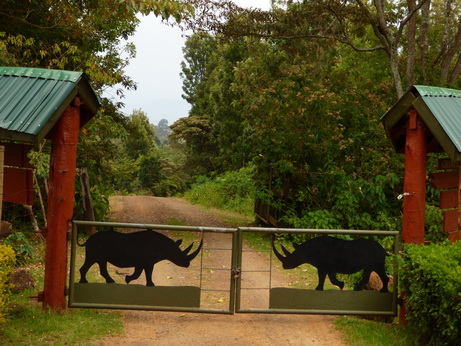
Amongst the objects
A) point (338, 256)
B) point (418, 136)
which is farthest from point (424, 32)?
point (338, 256)

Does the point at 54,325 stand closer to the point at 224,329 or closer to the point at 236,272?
the point at 224,329

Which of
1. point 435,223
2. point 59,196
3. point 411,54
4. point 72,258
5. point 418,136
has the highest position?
point 411,54

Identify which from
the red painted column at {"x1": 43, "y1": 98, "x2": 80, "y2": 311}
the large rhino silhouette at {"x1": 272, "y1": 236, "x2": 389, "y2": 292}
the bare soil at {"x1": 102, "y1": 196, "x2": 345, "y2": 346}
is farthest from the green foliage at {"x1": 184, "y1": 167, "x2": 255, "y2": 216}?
the red painted column at {"x1": 43, "y1": 98, "x2": 80, "y2": 311}

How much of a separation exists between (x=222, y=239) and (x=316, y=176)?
3289 millimetres

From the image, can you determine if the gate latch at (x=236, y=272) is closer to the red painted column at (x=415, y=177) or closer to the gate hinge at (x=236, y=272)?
the gate hinge at (x=236, y=272)

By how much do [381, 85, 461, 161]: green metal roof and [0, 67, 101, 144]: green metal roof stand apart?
153 inches

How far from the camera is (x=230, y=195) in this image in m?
24.0

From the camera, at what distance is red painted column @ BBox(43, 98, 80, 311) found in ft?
20.7

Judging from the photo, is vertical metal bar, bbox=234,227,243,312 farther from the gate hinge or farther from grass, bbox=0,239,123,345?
grass, bbox=0,239,123,345

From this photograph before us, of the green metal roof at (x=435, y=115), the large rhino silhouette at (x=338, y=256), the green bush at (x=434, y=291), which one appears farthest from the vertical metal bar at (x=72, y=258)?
the green metal roof at (x=435, y=115)

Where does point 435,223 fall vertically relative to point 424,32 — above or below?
below

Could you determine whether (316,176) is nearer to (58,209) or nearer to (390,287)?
(390,287)

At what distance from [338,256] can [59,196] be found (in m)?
3.54

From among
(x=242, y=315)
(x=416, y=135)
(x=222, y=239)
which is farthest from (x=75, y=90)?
(x=222, y=239)
